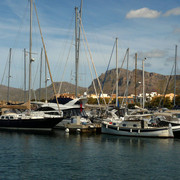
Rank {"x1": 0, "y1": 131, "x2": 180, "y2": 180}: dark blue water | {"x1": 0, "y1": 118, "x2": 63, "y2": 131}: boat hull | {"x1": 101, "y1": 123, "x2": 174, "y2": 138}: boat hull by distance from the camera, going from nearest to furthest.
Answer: {"x1": 0, "y1": 131, "x2": 180, "y2": 180}: dark blue water < {"x1": 101, "y1": 123, "x2": 174, "y2": 138}: boat hull < {"x1": 0, "y1": 118, "x2": 63, "y2": 131}: boat hull

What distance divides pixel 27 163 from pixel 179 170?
51.6ft

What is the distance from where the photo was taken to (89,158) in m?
33.9

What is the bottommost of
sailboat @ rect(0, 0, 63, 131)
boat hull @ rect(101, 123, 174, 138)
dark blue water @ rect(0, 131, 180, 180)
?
dark blue water @ rect(0, 131, 180, 180)

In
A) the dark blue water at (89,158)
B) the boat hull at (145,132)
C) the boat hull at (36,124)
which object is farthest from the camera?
the boat hull at (36,124)

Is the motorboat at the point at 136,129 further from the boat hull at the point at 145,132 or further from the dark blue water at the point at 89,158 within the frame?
the dark blue water at the point at 89,158

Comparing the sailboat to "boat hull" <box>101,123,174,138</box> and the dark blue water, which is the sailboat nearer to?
the dark blue water

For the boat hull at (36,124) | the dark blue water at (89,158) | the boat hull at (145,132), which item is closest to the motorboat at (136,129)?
the boat hull at (145,132)

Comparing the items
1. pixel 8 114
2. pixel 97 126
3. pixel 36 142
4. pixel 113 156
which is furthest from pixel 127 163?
pixel 8 114

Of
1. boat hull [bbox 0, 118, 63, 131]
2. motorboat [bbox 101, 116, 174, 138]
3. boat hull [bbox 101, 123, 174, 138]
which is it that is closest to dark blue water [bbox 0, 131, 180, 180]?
boat hull [bbox 101, 123, 174, 138]

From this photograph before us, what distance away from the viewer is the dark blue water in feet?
89.5

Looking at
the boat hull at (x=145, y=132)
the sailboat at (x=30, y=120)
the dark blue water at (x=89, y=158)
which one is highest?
the sailboat at (x=30, y=120)

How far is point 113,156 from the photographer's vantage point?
116ft

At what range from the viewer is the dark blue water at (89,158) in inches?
1073

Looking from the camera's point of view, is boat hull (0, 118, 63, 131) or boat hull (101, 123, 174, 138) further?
boat hull (0, 118, 63, 131)
